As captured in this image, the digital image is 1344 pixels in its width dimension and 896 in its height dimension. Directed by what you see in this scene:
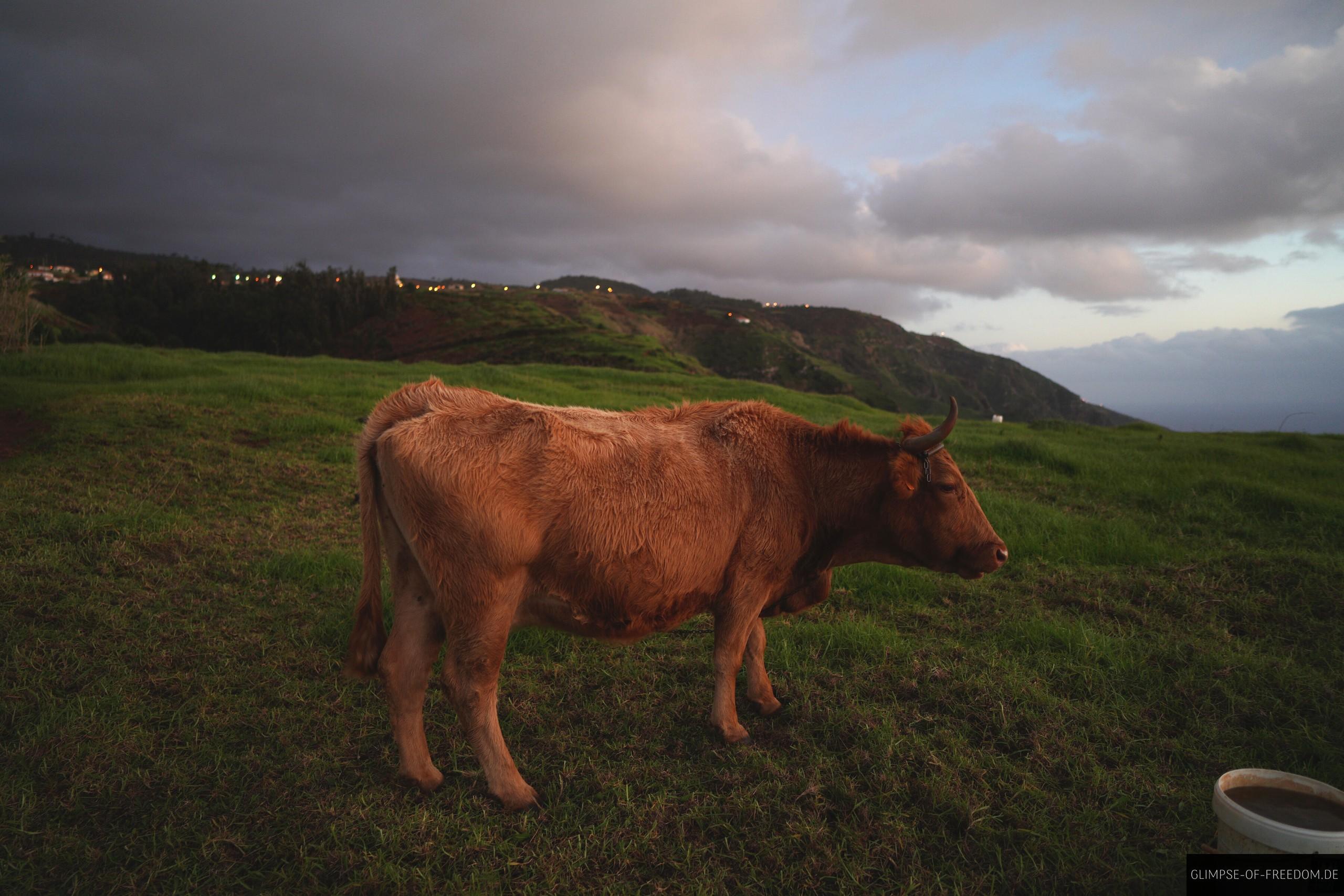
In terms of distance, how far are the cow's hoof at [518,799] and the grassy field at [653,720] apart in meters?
0.08

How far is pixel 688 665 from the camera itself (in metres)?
5.00

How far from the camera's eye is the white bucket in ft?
7.80

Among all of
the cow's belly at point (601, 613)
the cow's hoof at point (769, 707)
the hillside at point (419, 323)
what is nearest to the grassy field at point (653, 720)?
the cow's hoof at point (769, 707)

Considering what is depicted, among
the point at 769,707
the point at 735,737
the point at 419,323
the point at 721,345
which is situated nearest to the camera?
the point at 735,737

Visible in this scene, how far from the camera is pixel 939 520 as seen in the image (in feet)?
14.6

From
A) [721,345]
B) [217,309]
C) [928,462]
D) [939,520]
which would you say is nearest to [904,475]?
[928,462]

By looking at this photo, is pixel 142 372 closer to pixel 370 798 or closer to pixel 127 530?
pixel 127 530

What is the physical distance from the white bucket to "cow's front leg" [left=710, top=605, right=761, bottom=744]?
2.31 meters

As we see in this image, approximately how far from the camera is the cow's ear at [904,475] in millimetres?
4273

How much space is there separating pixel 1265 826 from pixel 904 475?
2.32 meters

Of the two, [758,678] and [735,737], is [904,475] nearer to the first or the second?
[758,678]

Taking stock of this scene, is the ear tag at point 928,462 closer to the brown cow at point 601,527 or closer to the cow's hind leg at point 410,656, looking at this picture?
the brown cow at point 601,527

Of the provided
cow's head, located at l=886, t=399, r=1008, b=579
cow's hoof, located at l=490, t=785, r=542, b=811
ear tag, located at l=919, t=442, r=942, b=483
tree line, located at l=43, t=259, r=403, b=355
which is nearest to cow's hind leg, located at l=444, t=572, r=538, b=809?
cow's hoof, located at l=490, t=785, r=542, b=811

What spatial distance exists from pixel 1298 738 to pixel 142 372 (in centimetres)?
1965
